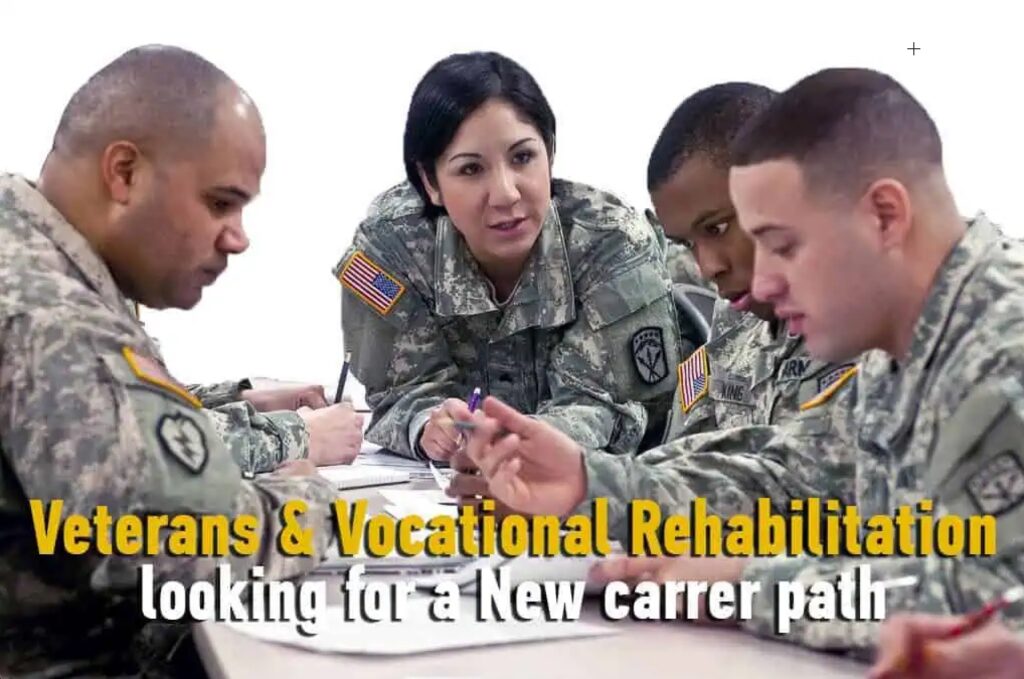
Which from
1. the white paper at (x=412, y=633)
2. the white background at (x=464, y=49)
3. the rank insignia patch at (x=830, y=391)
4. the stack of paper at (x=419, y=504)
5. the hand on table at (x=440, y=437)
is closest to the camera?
the white paper at (x=412, y=633)

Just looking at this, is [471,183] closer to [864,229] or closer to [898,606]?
[864,229]

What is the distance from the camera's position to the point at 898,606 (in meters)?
Answer: 1.12

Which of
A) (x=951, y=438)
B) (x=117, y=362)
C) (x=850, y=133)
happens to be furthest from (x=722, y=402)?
(x=117, y=362)

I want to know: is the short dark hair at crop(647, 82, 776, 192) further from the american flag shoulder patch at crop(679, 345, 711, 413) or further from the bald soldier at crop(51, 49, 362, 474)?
the bald soldier at crop(51, 49, 362, 474)

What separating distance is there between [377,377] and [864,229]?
63.2 inches

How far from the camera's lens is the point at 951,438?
3.57ft

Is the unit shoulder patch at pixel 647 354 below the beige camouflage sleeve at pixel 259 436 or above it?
above

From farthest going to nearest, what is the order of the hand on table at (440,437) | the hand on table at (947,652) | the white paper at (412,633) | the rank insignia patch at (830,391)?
the hand on table at (440,437)
the rank insignia patch at (830,391)
the white paper at (412,633)
the hand on table at (947,652)

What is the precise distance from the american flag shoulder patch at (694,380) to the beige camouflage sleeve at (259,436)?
69cm

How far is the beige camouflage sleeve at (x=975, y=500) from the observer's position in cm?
103

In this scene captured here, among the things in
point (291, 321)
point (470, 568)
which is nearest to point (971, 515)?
point (470, 568)

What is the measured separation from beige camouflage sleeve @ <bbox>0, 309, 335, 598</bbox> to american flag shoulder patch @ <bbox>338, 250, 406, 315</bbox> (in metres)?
1.26

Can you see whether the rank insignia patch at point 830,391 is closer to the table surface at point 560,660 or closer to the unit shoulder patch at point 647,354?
the table surface at point 560,660

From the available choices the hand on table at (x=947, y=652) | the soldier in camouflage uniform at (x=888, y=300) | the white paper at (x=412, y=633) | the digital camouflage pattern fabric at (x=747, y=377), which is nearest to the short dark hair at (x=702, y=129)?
the digital camouflage pattern fabric at (x=747, y=377)
